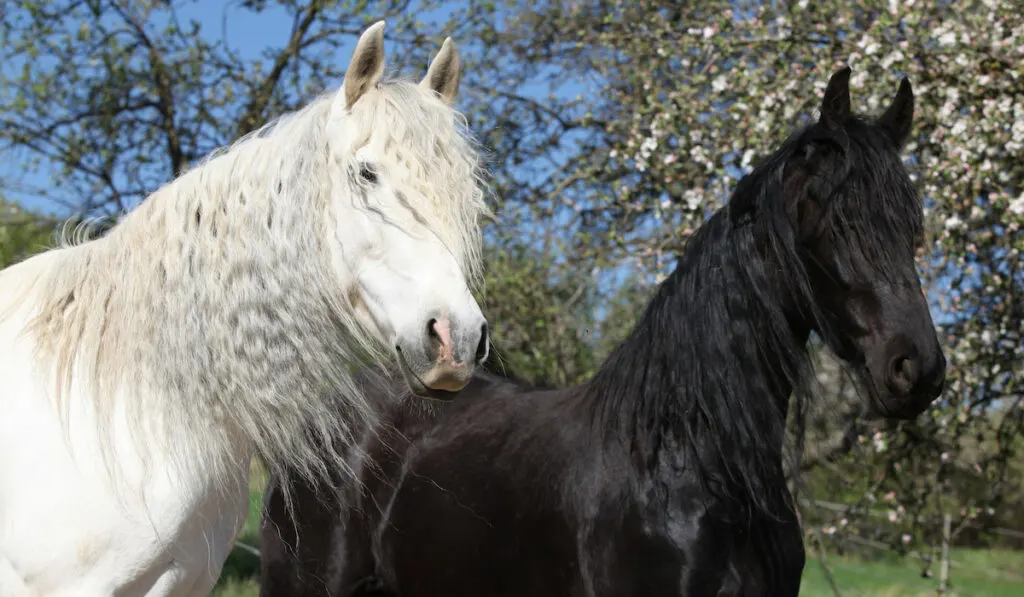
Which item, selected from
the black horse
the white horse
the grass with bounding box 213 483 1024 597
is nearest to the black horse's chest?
the black horse

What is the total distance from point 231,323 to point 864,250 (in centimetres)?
159

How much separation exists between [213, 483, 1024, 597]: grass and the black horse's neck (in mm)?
3909

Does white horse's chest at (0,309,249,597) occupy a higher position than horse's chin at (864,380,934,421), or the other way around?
horse's chin at (864,380,934,421)

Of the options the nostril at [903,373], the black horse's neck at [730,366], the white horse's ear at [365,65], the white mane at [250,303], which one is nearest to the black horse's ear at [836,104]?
the black horse's neck at [730,366]

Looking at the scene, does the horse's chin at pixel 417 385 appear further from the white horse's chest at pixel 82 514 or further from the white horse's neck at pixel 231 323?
the white horse's chest at pixel 82 514

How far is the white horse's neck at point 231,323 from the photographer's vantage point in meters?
2.04

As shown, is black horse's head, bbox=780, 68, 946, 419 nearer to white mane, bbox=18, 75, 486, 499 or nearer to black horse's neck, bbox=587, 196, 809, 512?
black horse's neck, bbox=587, 196, 809, 512

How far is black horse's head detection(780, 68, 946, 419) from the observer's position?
249 centimetres

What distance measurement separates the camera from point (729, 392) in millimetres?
2791

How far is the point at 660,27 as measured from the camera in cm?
725

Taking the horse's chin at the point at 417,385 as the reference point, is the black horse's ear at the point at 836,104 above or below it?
above

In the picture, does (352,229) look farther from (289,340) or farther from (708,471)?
(708,471)

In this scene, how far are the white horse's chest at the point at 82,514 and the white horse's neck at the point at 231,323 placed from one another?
6 cm

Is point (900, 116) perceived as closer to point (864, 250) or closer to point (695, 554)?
point (864, 250)
